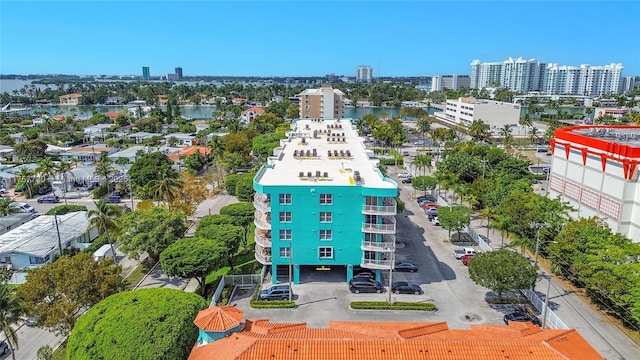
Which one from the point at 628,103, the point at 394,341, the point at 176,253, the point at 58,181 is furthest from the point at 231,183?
the point at 628,103

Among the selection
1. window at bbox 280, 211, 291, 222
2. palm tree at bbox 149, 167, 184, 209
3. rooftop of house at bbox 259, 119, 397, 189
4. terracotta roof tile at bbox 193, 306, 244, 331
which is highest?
rooftop of house at bbox 259, 119, 397, 189

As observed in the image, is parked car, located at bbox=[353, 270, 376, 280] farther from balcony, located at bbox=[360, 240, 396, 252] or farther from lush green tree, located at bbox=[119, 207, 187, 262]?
lush green tree, located at bbox=[119, 207, 187, 262]

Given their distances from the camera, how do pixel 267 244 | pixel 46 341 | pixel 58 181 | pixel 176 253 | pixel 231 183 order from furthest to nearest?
1. pixel 58 181
2. pixel 231 183
3. pixel 267 244
4. pixel 176 253
5. pixel 46 341

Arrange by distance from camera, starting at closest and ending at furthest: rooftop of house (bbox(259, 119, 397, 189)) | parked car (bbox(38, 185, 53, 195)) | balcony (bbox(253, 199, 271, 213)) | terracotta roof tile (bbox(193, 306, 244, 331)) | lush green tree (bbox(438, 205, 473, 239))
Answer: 1. terracotta roof tile (bbox(193, 306, 244, 331))
2. balcony (bbox(253, 199, 271, 213))
3. rooftop of house (bbox(259, 119, 397, 189))
4. lush green tree (bbox(438, 205, 473, 239))
5. parked car (bbox(38, 185, 53, 195))

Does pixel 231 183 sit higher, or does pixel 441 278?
pixel 231 183

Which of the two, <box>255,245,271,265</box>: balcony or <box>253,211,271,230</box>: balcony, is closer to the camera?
<box>253,211,271,230</box>: balcony

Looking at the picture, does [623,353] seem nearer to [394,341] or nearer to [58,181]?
[394,341]

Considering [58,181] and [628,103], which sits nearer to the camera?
[58,181]

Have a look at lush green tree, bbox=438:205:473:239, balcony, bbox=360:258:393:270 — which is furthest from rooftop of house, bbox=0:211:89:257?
lush green tree, bbox=438:205:473:239
